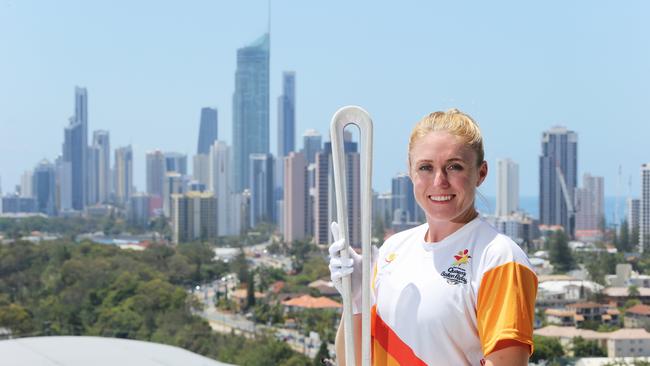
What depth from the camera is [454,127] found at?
0.79m

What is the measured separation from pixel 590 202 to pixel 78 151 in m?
20.8

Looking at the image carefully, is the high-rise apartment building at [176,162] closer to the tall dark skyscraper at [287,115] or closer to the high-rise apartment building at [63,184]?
the high-rise apartment building at [63,184]

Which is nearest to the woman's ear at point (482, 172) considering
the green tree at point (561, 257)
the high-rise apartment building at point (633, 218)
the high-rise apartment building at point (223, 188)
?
the green tree at point (561, 257)

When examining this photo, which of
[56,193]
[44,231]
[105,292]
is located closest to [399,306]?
[105,292]

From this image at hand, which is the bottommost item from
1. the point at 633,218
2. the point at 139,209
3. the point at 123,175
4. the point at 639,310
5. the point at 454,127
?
the point at 639,310

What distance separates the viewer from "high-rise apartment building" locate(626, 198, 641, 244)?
2009 cm

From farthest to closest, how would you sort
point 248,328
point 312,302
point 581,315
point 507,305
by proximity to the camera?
point 312,302, point 248,328, point 581,315, point 507,305

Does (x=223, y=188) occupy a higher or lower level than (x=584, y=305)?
higher

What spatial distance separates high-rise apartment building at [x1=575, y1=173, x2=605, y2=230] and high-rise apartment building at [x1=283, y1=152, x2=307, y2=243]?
335 inches

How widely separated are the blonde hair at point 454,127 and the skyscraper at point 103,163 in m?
38.7

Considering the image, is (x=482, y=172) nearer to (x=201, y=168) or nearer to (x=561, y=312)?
(x=561, y=312)

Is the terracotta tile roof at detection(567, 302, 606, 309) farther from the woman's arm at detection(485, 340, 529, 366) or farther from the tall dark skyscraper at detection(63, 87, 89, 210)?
the tall dark skyscraper at detection(63, 87, 89, 210)

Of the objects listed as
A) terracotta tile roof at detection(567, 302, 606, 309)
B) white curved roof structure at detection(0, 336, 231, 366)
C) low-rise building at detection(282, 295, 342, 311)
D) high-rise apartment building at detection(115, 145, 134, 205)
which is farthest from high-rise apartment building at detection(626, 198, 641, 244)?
high-rise apartment building at detection(115, 145, 134, 205)

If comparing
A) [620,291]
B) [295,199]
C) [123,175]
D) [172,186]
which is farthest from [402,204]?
[123,175]
